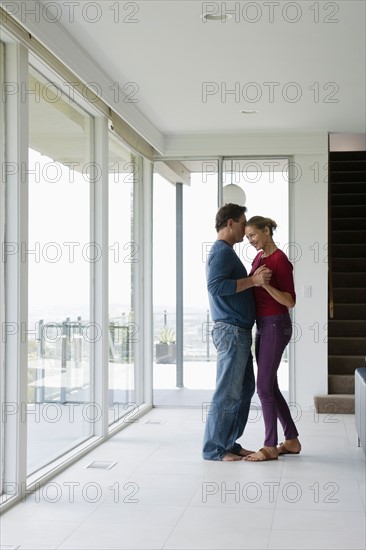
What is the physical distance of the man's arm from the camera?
190 inches

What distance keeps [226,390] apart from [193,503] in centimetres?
112

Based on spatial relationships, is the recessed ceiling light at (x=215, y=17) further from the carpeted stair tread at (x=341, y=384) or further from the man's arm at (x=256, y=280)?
the carpeted stair tread at (x=341, y=384)

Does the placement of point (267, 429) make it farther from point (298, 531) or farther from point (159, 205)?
point (159, 205)

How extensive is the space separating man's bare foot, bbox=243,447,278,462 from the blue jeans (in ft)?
0.53

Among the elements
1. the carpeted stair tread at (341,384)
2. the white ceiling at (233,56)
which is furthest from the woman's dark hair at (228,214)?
the carpeted stair tread at (341,384)

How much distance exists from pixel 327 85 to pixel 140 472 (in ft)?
9.66

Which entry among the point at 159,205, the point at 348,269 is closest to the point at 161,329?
the point at 159,205

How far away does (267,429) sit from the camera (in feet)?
16.4

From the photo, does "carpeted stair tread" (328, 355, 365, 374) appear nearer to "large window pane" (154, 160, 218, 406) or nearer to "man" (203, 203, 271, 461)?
"large window pane" (154, 160, 218, 406)

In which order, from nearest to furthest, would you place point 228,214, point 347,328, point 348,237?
1. point 228,214
2. point 347,328
3. point 348,237

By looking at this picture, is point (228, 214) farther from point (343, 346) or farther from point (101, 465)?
point (343, 346)

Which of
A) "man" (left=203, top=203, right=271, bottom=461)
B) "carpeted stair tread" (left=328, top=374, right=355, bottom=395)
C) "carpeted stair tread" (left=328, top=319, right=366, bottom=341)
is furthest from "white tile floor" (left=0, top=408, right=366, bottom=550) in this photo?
"carpeted stair tread" (left=328, top=319, right=366, bottom=341)

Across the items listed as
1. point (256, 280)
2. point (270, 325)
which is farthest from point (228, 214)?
point (270, 325)

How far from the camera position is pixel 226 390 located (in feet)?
16.5
